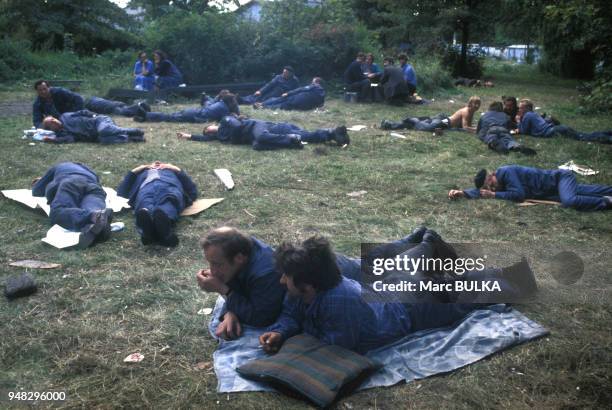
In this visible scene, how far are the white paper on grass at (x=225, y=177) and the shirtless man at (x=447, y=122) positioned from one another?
465 centimetres

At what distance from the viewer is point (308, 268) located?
10.7ft

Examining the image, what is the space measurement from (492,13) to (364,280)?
2177 cm

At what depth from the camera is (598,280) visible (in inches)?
178

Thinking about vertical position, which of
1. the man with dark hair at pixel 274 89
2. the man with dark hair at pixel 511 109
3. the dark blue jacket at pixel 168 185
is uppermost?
the man with dark hair at pixel 274 89

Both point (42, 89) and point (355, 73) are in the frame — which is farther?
point (355, 73)

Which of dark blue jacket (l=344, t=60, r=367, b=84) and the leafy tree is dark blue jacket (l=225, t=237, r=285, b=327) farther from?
the leafy tree

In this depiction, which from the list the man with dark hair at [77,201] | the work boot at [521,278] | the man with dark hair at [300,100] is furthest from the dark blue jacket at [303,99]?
the work boot at [521,278]

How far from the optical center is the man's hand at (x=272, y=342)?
3387 mm

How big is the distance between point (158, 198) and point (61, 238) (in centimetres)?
97

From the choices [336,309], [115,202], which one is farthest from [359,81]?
[336,309]

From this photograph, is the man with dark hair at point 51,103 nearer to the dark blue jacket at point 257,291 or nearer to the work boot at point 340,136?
the work boot at point 340,136

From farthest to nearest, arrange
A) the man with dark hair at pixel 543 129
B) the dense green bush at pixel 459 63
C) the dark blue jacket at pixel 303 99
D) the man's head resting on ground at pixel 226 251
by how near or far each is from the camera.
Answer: the dense green bush at pixel 459 63 → the dark blue jacket at pixel 303 99 → the man with dark hair at pixel 543 129 → the man's head resting on ground at pixel 226 251

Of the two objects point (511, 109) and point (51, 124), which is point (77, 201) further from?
point (511, 109)

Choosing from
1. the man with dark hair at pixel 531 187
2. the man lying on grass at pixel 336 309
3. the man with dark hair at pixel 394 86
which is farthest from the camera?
the man with dark hair at pixel 394 86
